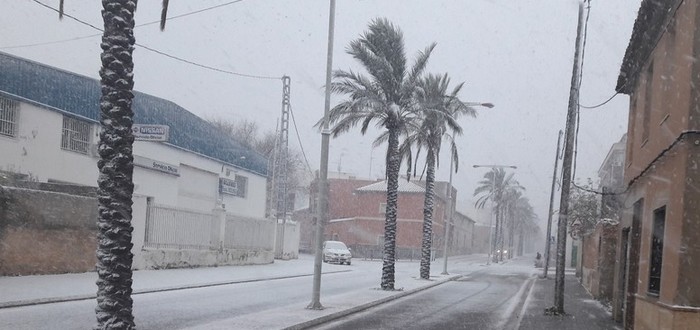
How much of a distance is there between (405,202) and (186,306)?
185 ft

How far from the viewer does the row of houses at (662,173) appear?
9.39m

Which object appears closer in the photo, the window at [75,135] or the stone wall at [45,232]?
the stone wall at [45,232]

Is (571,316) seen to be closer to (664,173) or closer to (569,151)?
(569,151)

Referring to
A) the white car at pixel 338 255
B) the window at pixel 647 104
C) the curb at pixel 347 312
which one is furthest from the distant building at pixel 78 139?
the window at pixel 647 104

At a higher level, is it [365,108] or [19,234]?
[365,108]

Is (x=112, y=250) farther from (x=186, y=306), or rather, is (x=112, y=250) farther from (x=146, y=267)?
(x=146, y=267)

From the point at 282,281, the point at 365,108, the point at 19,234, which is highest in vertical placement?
the point at 365,108

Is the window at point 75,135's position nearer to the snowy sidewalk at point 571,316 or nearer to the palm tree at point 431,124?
the palm tree at point 431,124

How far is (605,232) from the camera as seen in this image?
22.2 metres

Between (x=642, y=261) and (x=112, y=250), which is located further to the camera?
(x=642, y=261)

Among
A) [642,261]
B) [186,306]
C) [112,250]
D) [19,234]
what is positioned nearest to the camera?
[112,250]

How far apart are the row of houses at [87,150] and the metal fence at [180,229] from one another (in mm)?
41

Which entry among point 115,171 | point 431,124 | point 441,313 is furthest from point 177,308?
point 431,124

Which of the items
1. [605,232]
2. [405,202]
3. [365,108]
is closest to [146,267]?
[365,108]
